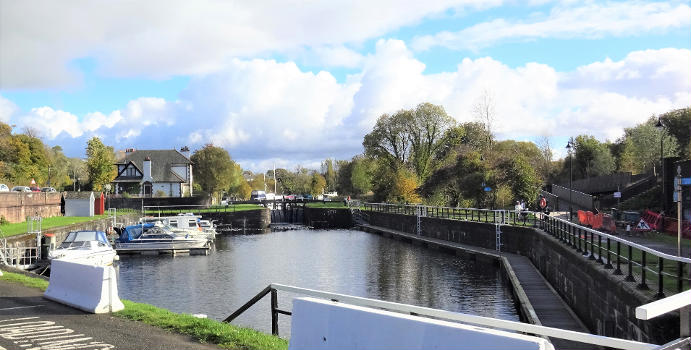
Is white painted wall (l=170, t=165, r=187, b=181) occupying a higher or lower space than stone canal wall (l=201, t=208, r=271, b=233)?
higher

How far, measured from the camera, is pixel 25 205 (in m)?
47.9

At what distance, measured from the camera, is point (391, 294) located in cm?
2659

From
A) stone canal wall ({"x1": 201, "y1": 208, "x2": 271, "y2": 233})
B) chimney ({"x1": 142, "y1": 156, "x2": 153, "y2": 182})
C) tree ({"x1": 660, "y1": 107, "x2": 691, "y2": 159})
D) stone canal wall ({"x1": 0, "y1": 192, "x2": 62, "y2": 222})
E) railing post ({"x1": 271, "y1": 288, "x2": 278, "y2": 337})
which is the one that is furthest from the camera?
chimney ({"x1": 142, "y1": 156, "x2": 153, "y2": 182})

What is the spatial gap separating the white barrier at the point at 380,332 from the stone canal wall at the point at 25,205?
139 ft

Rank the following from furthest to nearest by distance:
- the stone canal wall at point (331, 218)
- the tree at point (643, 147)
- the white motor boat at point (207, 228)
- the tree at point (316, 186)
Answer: the tree at point (316, 186)
the stone canal wall at point (331, 218)
the tree at point (643, 147)
the white motor boat at point (207, 228)

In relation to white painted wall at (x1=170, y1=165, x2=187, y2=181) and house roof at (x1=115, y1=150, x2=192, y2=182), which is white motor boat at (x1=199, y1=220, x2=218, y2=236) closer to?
house roof at (x1=115, y1=150, x2=192, y2=182)

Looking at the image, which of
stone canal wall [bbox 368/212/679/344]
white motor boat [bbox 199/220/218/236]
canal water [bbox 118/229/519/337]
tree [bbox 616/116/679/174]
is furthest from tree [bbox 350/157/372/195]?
stone canal wall [bbox 368/212/679/344]

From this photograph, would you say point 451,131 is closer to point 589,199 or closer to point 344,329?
point 589,199

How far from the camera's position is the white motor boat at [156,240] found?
43531 millimetres

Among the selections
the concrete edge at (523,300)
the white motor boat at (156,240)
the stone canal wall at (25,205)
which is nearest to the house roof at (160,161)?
the stone canal wall at (25,205)

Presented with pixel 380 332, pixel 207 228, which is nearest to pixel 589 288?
pixel 380 332

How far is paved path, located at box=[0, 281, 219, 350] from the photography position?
409 inches

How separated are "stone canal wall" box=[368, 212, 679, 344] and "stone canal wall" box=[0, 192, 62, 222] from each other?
1341 inches

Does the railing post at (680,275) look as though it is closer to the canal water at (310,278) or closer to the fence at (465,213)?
the canal water at (310,278)
